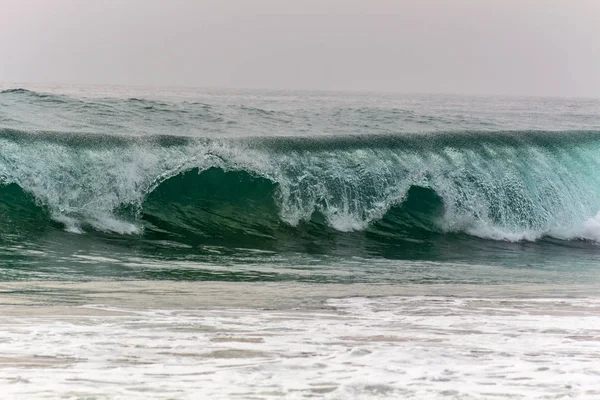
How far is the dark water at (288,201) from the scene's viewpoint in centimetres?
1052

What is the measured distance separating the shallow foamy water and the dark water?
149cm

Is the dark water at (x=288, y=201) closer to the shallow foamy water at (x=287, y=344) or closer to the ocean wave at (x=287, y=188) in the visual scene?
the ocean wave at (x=287, y=188)

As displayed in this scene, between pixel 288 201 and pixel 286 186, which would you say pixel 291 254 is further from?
pixel 286 186

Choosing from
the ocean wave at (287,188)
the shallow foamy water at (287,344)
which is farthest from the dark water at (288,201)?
the shallow foamy water at (287,344)

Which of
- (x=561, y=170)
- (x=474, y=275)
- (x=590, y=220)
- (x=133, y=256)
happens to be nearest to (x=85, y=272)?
(x=133, y=256)

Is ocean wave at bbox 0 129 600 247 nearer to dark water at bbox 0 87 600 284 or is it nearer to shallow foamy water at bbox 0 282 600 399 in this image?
dark water at bbox 0 87 600 284

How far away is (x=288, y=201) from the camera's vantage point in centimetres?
1390

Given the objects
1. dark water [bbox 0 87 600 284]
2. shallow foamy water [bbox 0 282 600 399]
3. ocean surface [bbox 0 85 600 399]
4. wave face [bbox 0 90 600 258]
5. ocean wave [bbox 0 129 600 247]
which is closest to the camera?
shallow foamy water [bbox 0 282 600 399]

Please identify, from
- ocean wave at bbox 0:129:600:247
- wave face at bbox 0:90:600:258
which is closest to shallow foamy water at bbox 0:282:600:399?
wave face at bbox 0:90:600:258

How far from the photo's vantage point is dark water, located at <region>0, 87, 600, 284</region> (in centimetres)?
1052

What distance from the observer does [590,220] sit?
51.4 ft

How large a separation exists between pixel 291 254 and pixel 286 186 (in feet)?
9.52

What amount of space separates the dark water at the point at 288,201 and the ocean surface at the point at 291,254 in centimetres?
5

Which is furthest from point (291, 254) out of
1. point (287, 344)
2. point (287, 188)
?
point (287, 344)
